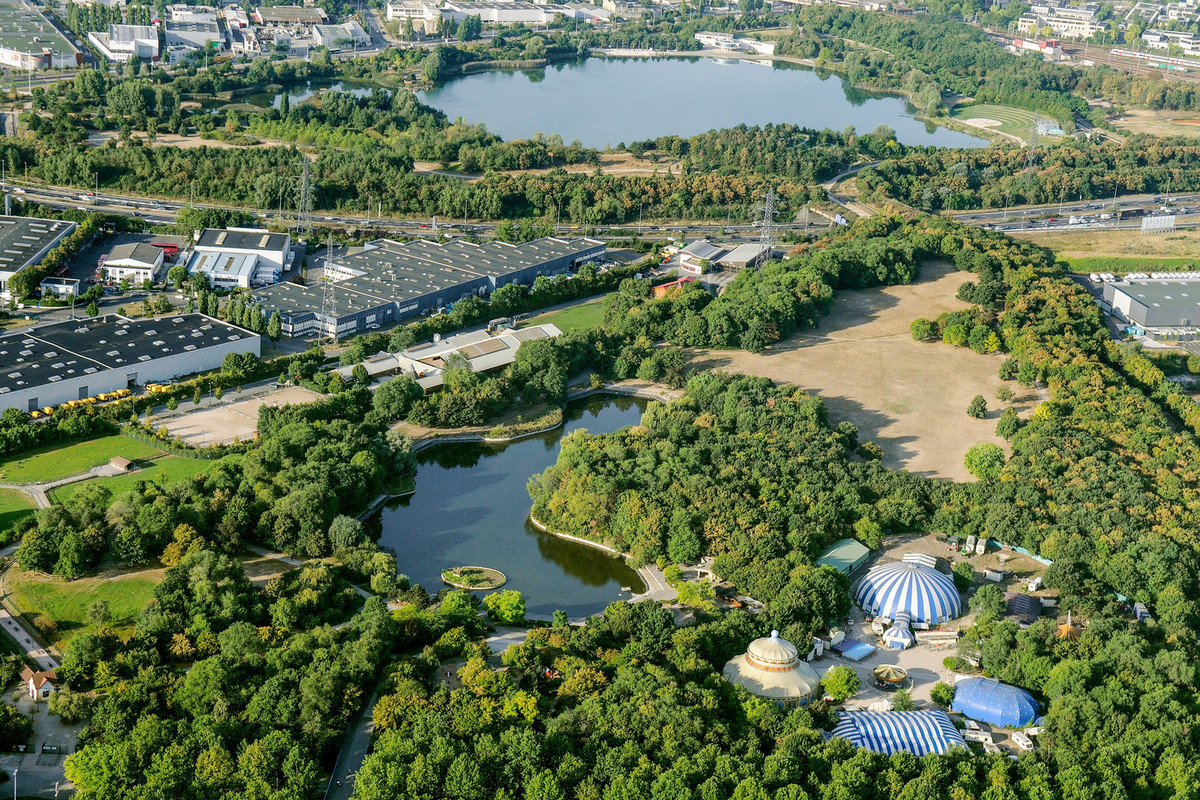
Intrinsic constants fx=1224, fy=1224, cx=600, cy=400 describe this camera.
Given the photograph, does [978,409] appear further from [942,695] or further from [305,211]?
[305,211]

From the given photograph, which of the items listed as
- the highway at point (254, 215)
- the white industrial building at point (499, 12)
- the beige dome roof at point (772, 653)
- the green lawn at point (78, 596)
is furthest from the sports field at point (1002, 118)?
the green lawn at point (78, 596)

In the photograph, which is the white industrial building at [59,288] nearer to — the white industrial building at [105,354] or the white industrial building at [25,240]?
the white industrial building at [25,240]

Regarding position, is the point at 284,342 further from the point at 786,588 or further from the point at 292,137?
the point at 292,137

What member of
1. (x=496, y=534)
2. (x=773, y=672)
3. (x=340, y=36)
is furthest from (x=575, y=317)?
(x=340, y=36)

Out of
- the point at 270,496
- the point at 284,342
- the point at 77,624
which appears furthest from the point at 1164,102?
the point at 77,624

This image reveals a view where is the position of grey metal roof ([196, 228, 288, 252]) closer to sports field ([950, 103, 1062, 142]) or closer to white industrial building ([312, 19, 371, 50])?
white industrial building ([312, 19, 371, 50])
